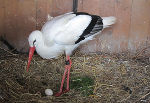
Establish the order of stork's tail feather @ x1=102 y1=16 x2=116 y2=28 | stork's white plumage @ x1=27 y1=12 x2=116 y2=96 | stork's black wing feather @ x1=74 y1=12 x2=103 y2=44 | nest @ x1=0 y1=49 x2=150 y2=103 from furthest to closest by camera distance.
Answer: stork's tail feather @ x1=102 y1=16 x2=116 y2=28 < stork's black wing feather @ x1=74 y1=12 x2=103 y2=44 < stork's white plumage @ x1=27 y1=12 x2=116 y2=96 < nest @ x1=0 y1=49 x2=150 y2=103

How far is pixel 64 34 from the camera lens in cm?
233

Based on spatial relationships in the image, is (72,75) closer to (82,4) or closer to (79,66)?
(79,66)

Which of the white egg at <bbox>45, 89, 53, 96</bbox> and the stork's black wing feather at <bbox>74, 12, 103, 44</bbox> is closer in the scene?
the white egg at <bbox>45, 89, 53, 96</bbox>

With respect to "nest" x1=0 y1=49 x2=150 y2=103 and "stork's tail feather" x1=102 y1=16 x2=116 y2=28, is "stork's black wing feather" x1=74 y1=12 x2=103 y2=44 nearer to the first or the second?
"stork's tail feather" x1=102 y1=16 x2=116 y2=28

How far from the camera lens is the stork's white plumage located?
237cm

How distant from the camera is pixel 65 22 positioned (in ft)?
7.91

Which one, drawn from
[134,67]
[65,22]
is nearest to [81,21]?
[65,22]

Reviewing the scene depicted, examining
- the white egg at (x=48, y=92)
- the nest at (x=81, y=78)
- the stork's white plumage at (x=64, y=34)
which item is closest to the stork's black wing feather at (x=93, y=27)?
the stork's white plumage at (x=64, y=34)

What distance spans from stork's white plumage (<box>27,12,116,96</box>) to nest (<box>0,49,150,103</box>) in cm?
14

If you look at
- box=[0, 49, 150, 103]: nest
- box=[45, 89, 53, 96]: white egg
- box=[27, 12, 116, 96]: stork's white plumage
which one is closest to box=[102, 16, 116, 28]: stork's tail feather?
box=[27, 12, 116, 96]: stork's white plumage

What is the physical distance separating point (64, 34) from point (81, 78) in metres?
0.49

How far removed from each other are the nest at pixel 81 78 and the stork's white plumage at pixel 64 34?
0.14 meters

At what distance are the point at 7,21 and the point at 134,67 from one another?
1.45 meters

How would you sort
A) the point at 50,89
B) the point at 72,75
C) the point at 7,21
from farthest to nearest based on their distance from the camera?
the point at 7,21 → the point at 72,75 → the point at 50,89
